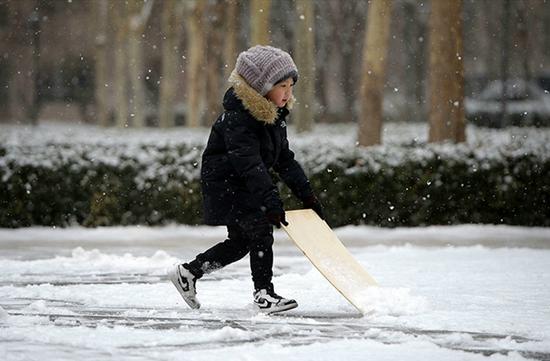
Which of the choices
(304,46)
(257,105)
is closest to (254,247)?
(257,105)

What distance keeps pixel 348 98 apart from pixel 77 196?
114ft

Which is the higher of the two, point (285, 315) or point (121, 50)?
point (121, 50)

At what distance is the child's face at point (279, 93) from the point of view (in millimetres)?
8172

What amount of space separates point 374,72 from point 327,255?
10.9 m

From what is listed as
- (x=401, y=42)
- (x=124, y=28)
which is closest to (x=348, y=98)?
(x=401, y=42)

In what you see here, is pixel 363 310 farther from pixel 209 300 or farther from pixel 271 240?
pixel 209 300

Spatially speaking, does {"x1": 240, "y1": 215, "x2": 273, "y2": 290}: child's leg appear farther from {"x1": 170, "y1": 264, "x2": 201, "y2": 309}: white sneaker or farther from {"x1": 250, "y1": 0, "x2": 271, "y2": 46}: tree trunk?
{"x1": 250, "y1": 0, "x2": 271, "y2": 46}: tree trunk

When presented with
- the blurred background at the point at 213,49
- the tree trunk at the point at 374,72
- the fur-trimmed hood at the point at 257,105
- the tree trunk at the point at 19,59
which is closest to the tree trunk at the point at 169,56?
the blurred background at the point at 213,49

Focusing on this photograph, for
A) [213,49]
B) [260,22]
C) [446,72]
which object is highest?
[260,22]

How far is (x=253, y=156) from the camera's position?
7.92m

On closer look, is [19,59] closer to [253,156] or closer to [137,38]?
[137,38]

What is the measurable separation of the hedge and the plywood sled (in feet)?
18.3

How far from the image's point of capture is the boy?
794cm

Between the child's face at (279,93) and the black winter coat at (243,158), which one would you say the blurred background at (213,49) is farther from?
the black winter coat at (243,158)
